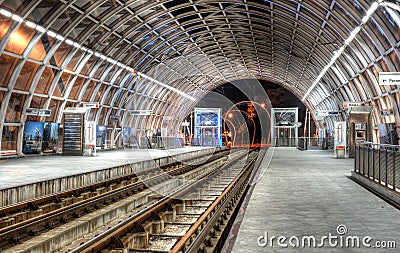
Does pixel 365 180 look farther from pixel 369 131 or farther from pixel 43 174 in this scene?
pixel 369 131

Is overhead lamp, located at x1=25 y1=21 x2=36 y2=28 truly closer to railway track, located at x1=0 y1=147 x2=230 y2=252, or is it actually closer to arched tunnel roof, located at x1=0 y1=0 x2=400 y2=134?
arched tunnel roof, located at x1=0 y1=0 x2=400 y2=134

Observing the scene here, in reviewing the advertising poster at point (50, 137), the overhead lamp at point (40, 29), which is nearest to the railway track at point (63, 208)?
the overhead lamp at point (40, 29)

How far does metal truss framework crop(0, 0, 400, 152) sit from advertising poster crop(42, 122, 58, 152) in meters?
1.34

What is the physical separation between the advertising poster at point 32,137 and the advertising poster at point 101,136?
9.15 m

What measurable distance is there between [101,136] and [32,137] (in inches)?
443

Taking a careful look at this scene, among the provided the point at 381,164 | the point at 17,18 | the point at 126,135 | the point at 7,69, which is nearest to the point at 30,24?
the point at 17,18

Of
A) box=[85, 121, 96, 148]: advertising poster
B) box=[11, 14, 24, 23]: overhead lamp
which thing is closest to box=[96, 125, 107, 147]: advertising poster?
box=[85, 121, 96, 148]: advertising poster

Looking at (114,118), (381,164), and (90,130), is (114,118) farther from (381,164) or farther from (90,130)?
(381,164)

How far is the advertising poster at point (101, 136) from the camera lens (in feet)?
129

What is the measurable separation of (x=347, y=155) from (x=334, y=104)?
51.0 feet

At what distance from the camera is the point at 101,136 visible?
4016 cm

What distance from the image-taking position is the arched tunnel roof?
24.6 metres

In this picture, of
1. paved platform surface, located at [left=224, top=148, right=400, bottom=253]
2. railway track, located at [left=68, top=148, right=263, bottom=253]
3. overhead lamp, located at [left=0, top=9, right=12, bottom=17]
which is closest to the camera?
paved platform surface, located at [left=224, top=148, right=400, bottom=253]

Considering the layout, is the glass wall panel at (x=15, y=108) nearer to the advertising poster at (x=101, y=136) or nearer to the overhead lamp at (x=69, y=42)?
the overhead lamp at (x=69, y=42)
